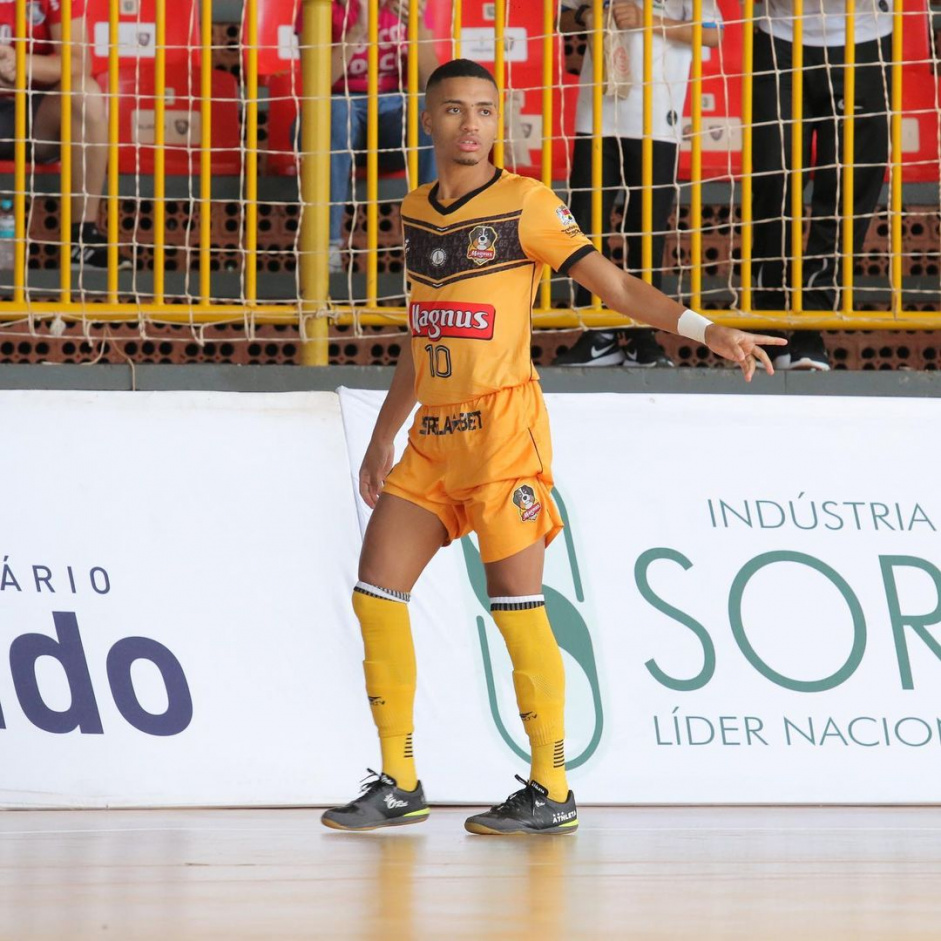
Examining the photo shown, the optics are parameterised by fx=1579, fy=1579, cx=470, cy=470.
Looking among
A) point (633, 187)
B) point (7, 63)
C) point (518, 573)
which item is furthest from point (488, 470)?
point (7, 63)

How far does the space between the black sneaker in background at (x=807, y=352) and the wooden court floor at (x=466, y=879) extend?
1.97m

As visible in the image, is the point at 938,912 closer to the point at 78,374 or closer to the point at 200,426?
the point at 200,426

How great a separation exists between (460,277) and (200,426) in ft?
4.28

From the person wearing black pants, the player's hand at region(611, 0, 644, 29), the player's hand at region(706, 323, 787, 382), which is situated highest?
the player's hand at region(611, 0, 644, 29)

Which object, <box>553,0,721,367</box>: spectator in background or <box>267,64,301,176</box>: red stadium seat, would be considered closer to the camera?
<box>553,0,721,367</box>: spectator in background

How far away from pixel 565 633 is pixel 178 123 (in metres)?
3.12

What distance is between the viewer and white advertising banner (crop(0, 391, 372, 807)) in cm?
Result: 436

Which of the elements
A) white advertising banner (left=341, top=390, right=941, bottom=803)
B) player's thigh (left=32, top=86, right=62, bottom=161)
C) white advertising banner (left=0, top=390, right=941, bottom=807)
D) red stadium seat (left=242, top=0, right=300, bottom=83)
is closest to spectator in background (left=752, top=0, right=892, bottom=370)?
white advertising banner (left=341, top=390, right=941, bottom=803)

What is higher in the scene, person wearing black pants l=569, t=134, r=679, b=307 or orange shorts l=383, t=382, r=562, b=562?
person wearing black pants l=569, t=134, r=679, b=307

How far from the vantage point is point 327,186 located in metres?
5.57

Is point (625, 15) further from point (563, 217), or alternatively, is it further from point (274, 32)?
point (563, 217)

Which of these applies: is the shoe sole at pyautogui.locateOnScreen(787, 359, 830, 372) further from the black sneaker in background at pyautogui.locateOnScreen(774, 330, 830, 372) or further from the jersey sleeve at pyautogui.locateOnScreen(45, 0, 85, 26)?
the jersey sleeve at pyautogui.locateOnScreen(45, 0, 85, 26)

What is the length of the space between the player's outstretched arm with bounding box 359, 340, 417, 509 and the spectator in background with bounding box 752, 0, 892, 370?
2171mm

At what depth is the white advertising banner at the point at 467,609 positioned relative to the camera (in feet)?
14.4
